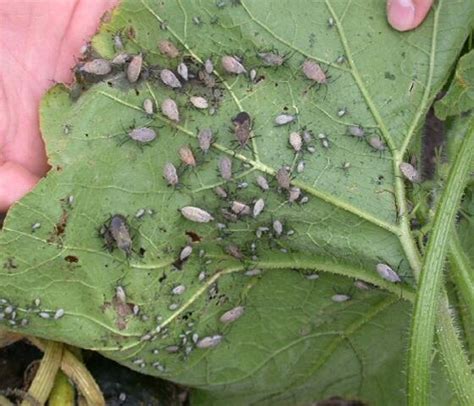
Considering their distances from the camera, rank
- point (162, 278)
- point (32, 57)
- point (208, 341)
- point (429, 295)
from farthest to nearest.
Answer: point (208, 341) < point (32, 57) < point (162, 278) < point (429, 295)

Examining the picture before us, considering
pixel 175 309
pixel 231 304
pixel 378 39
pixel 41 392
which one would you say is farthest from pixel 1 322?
A: pixel 378 39

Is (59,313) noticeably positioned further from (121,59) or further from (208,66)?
(208,66)

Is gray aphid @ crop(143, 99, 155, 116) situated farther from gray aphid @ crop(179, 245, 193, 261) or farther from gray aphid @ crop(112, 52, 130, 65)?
gray aphid @ crop(179, 245, 193, 261)

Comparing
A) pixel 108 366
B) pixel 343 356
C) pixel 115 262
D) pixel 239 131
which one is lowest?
A: pixel 108 366

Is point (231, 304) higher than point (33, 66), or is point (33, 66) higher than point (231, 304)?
point (33, 66)

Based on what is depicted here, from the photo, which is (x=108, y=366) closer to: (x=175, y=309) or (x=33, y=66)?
(x=175, y=309)

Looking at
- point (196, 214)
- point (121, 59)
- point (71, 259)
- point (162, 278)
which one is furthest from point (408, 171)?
point (71, 259)

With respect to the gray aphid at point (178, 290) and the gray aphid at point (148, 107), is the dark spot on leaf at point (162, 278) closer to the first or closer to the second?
the gray aphid at point (178, 290)

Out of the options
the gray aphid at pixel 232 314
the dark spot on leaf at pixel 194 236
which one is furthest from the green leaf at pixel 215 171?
the gray aphid at pixel 232 314
